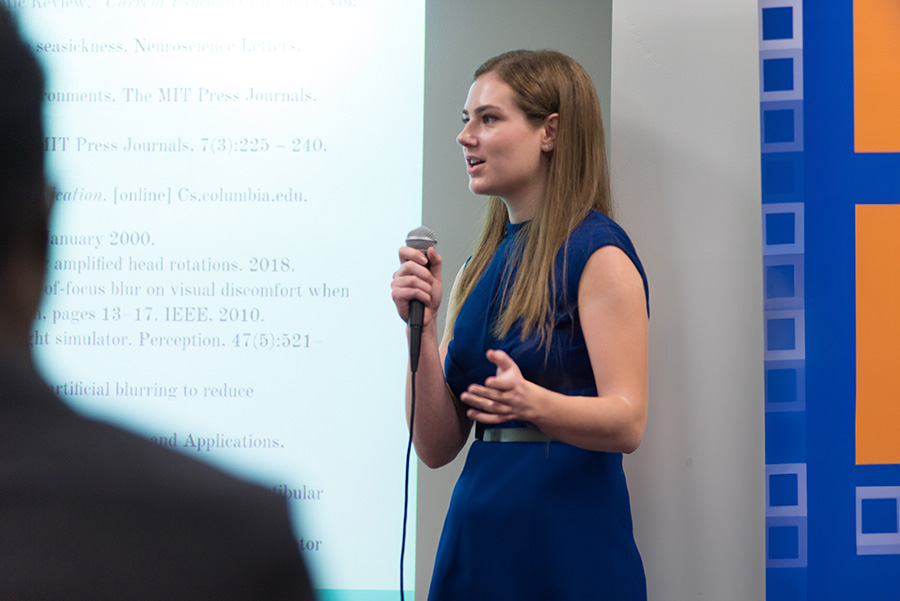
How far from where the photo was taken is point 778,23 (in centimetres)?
159

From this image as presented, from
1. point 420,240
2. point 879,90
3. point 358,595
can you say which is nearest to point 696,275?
point 879,90

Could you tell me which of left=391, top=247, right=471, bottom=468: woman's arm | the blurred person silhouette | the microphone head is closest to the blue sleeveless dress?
left=391, top=247, right=471, bottom=468: woman's arm

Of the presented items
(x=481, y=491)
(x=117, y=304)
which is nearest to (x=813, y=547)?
(x=481, y=491)

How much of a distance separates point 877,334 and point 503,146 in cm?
87

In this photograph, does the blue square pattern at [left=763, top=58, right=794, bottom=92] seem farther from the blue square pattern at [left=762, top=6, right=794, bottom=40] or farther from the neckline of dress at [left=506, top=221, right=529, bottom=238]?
the neckline of dress at [left=506, top=221, right=529, bottom=238]

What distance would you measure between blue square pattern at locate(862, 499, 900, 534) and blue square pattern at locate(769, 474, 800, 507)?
139mm

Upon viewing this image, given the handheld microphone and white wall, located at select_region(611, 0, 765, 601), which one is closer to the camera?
the handheld microphone

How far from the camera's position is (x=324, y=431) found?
211 cm

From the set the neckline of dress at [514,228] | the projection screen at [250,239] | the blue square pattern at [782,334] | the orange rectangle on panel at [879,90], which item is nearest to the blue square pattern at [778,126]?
the orange rectangle on panel at [879,90]

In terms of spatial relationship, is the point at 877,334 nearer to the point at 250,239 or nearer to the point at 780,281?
the point at 780,281

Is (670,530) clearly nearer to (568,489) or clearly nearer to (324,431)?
(568,489)

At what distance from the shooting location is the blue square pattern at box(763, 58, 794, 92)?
5.19 feet

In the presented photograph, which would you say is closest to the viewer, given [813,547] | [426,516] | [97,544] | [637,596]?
[637,596]

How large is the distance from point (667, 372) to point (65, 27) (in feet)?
6.54
